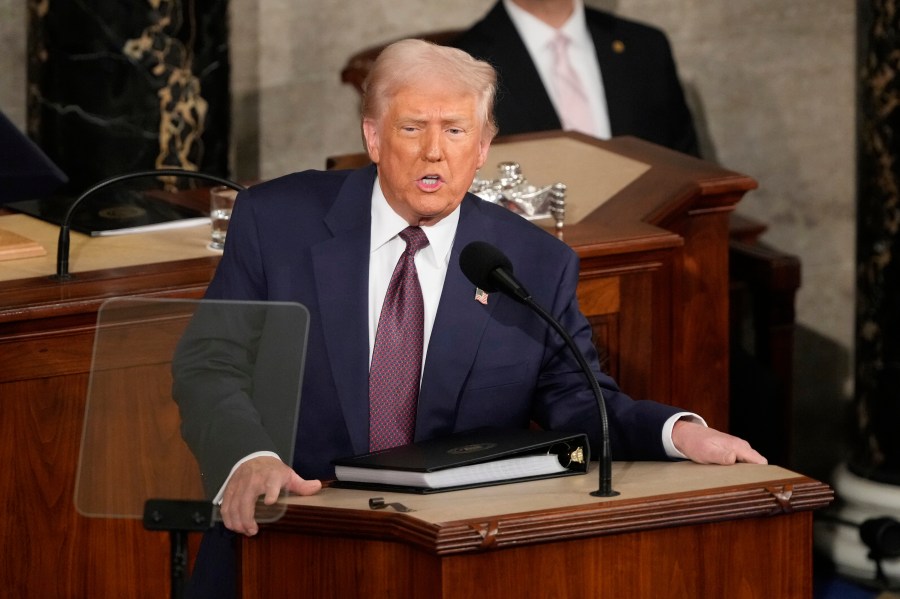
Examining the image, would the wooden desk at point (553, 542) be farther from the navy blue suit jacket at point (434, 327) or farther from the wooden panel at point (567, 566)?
the navy blue suit jacket at point (434, 327)

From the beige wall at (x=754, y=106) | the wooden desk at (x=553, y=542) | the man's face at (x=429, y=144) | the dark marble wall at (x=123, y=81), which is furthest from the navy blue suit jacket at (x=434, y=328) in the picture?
the beige wall at (x=754, y=106)

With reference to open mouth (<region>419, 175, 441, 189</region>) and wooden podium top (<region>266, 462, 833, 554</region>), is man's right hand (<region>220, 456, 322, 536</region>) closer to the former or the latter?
wooden podium top (<region>266, 462, 833, 554</region>)

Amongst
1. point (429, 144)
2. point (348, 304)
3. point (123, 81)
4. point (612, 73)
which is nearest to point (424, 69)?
point (429, 144)

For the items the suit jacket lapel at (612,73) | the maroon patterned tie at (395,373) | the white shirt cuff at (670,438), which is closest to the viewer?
the white shirt cuff at (670,438)

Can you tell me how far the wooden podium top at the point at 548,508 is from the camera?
85.3 inches

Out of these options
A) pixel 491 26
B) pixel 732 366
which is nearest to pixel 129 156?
pixel 491 26

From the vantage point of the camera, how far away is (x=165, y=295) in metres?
3.25

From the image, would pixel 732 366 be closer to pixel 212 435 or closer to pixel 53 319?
pixel 53 319

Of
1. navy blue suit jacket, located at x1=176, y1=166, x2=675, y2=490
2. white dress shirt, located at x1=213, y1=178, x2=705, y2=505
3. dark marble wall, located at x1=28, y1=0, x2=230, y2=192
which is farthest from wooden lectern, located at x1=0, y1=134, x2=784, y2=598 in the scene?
dark marble wall, located at x1=28, y1=0, x2=230, y2=192

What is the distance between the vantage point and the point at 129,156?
16.8 feet

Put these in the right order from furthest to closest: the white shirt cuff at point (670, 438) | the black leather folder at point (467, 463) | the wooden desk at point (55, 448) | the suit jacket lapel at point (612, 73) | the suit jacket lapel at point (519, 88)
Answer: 1. the suit jacket lapel at point (612, 73)
2. the suit jacket lapel at point (519, 88)
3. the wooden desk at point (55, 448)
4. the white shirt cuff at point (670, 438)
5. the black leather folder at point (467, 463)

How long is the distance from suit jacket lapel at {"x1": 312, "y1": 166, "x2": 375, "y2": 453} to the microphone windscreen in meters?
0.30

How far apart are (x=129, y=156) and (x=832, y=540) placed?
8.01 feet

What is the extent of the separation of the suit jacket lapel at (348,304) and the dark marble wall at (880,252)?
256 centimetres
